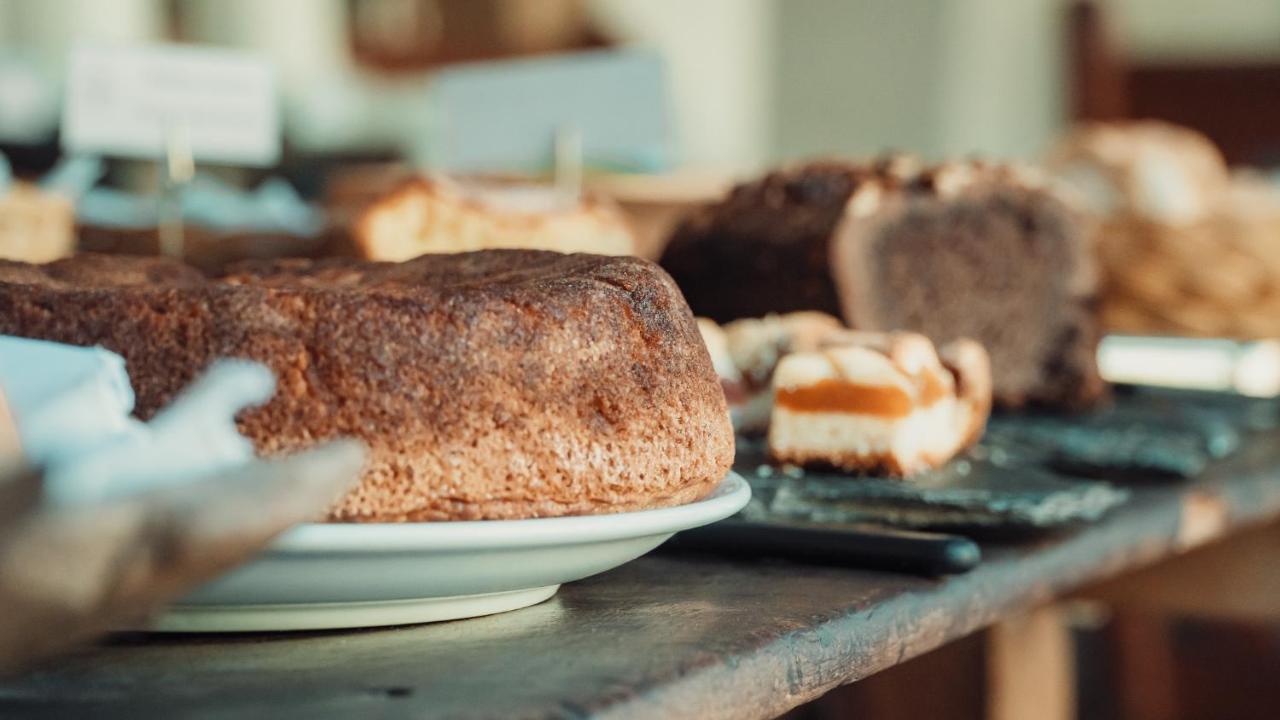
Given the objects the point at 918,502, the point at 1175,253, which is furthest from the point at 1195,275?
the point at 918,502

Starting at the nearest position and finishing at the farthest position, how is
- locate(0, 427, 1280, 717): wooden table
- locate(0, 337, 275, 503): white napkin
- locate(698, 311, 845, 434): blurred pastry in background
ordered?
locate(0, 337, 275, 503): white napkin < locate(0, 427, 1280, 717): wooden table < locate(698, 311, 845, 434): blurred pastry in background

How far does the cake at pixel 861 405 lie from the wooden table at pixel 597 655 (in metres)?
0.19

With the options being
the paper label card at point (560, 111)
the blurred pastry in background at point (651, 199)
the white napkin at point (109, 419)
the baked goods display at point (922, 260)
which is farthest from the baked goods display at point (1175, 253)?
the white napkin at point (109, 419)

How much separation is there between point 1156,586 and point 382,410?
172 centimetres

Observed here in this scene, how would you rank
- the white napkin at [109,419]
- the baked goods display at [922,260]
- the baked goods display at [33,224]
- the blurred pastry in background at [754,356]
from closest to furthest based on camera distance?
the white napkin at [109,419]
the blurred pastry in background at [754,356]
the baked goods display at [33,224]
the baked goods display at [922,260]

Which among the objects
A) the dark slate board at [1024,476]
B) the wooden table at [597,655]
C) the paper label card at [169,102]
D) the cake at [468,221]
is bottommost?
the dark slate board at [1024,476]

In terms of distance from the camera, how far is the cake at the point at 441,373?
0.82 m

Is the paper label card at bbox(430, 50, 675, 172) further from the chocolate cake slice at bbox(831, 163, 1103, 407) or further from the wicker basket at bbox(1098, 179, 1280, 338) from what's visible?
the wicker basket at bbox(1098, 179, 1280, 338)

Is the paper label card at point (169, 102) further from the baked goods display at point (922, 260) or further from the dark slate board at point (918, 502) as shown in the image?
the dark slate board at point (918, 502)

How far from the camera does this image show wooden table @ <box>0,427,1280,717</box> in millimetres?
722

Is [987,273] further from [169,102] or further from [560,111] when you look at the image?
[169,102]

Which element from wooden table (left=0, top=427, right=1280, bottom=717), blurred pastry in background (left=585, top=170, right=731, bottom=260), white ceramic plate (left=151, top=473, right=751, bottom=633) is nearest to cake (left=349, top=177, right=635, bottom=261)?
blurred pastry in background (left=585, top=170, right=731, bottom=260)

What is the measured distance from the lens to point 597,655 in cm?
82

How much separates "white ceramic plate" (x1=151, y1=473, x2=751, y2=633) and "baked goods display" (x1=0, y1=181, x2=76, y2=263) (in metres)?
0.98
